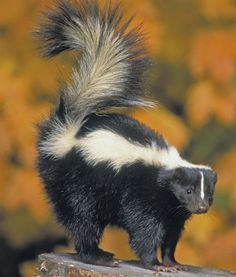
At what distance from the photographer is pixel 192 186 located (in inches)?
262

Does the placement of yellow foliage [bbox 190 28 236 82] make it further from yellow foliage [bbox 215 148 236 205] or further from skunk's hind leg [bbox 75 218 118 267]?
skunk's hind leg [bbox 75 218 118 267]

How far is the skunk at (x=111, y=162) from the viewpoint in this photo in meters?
6.63

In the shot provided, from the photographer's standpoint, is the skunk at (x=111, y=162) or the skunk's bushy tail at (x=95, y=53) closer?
the skunk at (x=111, y=162)

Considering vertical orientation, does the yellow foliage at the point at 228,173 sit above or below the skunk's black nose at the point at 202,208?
above

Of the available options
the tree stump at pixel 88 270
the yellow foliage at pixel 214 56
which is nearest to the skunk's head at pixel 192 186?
the tree stump at pixel 88 270

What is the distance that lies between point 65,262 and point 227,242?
4431 millimetres

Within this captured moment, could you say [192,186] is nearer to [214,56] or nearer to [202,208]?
[202,208]

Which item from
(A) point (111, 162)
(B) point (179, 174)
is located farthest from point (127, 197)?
(B) point (179, 174)

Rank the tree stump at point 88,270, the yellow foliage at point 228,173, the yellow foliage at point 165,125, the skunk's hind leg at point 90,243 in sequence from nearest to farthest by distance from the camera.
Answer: the tree stump at point 88,270, the skunk's hind leg at point 90,243, the yellow foliage at point 165,125, the yellow foliage at point 228,173

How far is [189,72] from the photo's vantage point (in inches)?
453

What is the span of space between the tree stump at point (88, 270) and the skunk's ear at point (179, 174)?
50cm

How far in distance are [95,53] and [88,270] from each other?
1279 millimetres

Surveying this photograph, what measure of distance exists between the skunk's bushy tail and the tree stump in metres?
0.76

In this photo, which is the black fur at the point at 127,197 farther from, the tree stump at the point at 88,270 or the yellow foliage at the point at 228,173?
the yellow foliage at the point at 228,173
